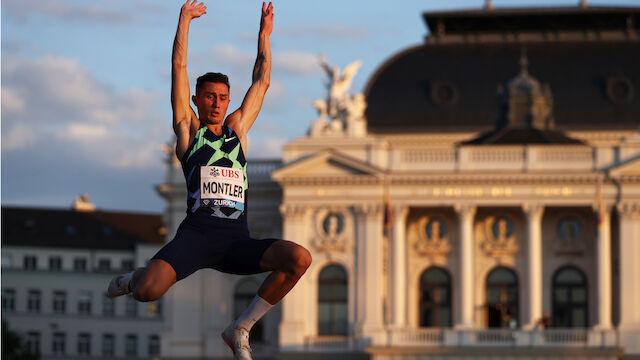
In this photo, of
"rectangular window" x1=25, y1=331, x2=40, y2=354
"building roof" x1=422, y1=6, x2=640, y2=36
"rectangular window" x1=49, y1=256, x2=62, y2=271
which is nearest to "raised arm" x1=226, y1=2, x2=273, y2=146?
"building roof" x1=422, y1=6, x2=640, y2=36

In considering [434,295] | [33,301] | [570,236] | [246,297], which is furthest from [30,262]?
[570,236]

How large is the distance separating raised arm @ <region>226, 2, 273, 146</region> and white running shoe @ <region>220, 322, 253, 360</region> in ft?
3.36

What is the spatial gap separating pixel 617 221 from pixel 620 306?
433cm

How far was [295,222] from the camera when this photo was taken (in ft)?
294

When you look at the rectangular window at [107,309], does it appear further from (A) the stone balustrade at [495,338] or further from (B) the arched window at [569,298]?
(B) the arched window at [569,298]

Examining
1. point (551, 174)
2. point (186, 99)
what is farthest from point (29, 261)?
point (186, 99)

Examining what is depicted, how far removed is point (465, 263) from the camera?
89125 millimetres

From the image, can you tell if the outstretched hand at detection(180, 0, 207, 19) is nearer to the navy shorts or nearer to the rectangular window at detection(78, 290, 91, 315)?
the navy shorts

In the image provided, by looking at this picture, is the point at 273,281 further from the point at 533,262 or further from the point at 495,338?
the point at 533,262

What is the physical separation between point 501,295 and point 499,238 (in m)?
2.73

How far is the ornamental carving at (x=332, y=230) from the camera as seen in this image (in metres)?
89.6

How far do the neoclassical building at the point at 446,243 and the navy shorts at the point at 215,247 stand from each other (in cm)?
7474

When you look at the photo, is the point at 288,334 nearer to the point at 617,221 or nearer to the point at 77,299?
the point at 617,221

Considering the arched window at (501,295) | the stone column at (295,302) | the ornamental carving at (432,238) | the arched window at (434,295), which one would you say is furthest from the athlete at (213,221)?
the ornamental carving at (432,238)
